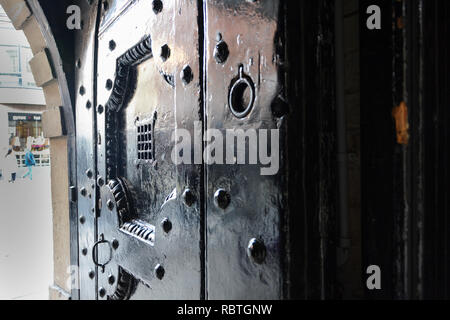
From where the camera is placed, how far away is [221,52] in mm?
492

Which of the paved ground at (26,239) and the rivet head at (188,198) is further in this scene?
the paved ground at (26,239)

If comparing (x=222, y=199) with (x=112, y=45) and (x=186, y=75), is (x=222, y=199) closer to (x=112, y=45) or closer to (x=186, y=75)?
(x=186, y=75)

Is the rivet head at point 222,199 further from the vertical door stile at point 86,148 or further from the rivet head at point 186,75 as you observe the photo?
the vertical door stile at point 86,148

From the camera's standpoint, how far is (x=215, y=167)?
51 cm

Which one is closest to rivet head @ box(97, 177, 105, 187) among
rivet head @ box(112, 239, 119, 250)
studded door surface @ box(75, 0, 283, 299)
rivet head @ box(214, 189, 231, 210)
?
studded door surface @ box(75, 0, 283, 299)

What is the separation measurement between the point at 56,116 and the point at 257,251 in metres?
1.27

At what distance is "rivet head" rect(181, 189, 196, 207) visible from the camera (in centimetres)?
58

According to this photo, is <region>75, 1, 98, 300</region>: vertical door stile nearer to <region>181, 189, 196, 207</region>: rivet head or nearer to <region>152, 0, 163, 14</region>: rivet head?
<region>152, 0, 163, 14</region>: rivet head

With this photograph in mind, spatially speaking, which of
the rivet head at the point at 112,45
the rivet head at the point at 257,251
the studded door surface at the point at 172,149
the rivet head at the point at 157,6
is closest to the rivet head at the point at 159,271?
the studded door surface at the point at 172,149

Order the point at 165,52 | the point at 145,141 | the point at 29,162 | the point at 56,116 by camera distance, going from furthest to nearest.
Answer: the point at 29,162 < the point at 56,116 < the point at 145,141 < the point at 165,52

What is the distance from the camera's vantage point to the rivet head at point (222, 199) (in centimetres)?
49

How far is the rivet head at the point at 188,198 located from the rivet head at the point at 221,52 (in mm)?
245

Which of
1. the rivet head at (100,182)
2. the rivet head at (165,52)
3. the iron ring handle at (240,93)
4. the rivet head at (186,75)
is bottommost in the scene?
the rivet head at (100,182)

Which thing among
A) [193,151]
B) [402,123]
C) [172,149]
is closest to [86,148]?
[172,149]
